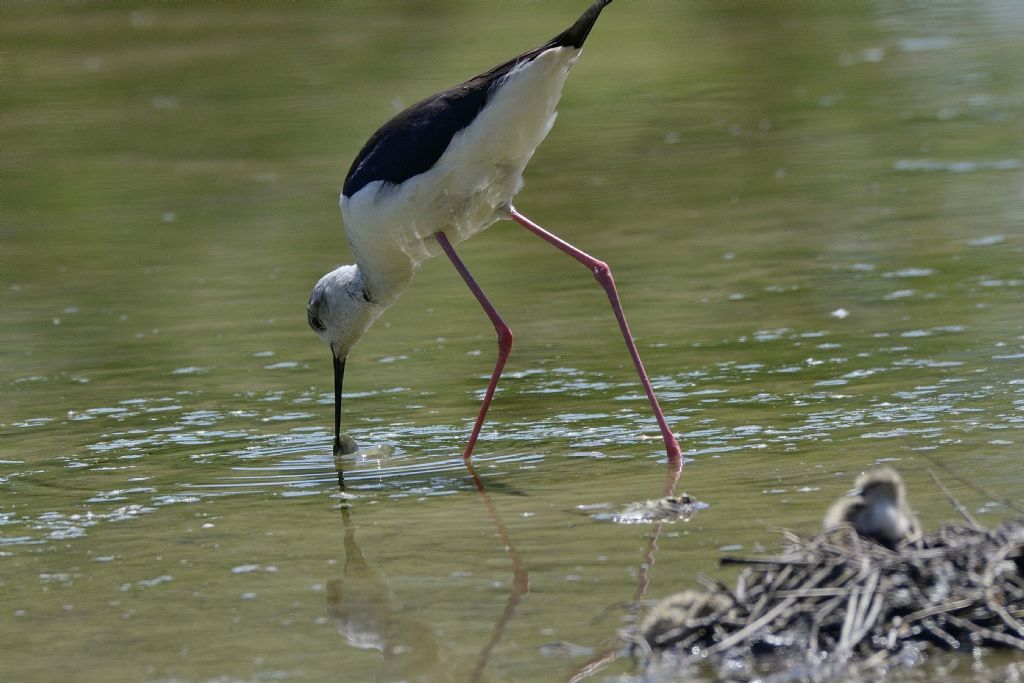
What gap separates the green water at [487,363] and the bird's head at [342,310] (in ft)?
0.94

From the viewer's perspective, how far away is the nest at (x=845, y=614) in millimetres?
3982

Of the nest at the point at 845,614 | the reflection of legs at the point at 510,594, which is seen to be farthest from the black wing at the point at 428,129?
the nest at the point at 845,614

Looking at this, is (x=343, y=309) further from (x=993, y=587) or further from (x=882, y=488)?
(x=993, y=587)

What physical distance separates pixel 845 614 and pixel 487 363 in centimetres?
421

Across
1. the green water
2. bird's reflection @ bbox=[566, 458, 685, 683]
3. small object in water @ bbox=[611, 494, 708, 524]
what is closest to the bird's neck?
the green water

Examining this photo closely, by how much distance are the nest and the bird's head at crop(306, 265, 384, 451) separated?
3686mm

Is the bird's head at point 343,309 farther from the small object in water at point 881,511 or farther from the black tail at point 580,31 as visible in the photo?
the small object in water at point 881,511

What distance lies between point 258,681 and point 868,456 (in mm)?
2622

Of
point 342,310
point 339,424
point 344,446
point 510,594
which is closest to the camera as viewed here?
point 510,594

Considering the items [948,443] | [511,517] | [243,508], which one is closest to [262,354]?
[243,508]

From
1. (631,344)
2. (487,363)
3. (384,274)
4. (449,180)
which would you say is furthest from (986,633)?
(487,363)

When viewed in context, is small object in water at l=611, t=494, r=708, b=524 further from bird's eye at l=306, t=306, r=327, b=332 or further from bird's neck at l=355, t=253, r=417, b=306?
bird's eye at l=306, t=306, r=327, b=332

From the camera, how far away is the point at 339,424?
714cm

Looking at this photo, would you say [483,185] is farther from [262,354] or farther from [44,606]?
[44,606]
